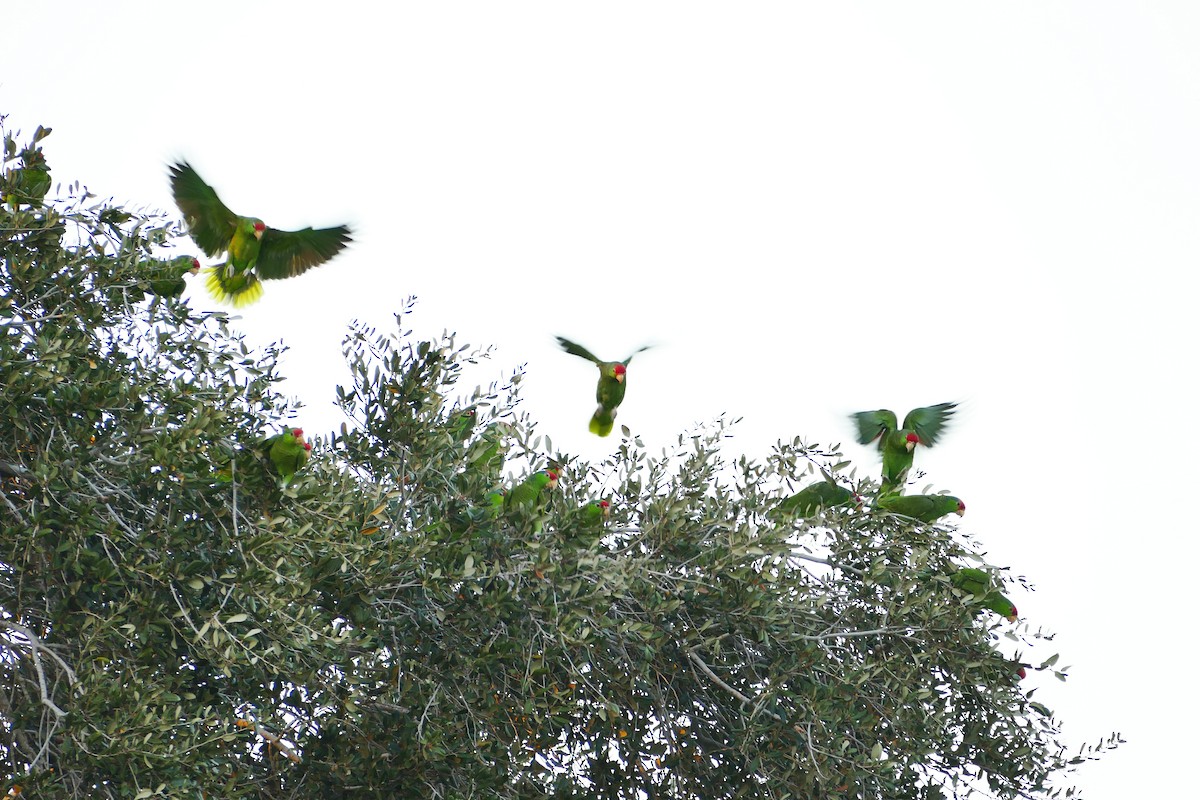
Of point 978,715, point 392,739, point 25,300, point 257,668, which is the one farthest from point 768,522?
point 25,300

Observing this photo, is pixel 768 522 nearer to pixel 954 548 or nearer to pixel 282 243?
pixel 954 548

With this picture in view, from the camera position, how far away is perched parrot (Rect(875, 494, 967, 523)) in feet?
21.7

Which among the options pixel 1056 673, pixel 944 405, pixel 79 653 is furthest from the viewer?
pixel 944 405

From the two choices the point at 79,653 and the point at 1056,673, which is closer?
the point at 79,653

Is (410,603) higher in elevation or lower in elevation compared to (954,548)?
lower

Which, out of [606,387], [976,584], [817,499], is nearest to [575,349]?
[606,387]

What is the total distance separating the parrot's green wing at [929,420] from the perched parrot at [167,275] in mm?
4794

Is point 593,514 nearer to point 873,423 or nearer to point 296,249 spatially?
point 873,423

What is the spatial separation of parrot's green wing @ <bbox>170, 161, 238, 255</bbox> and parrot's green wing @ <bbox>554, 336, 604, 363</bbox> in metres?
2.33

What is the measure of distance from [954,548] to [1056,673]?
2.78ft

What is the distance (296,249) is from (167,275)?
268 centimetres

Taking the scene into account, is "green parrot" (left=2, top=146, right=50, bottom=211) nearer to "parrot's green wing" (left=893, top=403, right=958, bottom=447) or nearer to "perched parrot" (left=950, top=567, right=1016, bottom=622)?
"perched parrot" (left=950, top=567, right=1016, bottom=622)

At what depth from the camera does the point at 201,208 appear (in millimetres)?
7605

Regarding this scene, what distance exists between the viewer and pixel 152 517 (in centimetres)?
505
